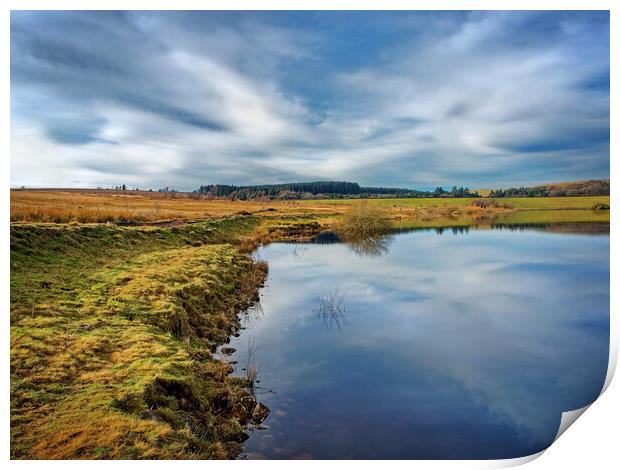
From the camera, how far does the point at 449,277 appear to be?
14.6 metres

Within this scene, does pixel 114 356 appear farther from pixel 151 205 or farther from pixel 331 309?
pixel 151 205

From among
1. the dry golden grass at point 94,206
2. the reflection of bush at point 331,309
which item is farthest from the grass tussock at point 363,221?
the reflection of bush at point 331,309

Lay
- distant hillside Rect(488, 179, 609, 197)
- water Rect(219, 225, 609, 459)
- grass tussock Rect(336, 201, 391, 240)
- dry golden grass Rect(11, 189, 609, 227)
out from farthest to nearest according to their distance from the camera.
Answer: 1. grass tussock Rect(336, 201, 391, 240)
2. dry golden grass Rect(11, 189, 609, 227)
3. distant hillside Rect(488, 179, 609, 197)
4. water Rect(219, 225, 609, 459)

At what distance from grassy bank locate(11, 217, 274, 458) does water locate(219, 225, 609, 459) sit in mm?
696

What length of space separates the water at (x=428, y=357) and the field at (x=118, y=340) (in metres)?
0.65

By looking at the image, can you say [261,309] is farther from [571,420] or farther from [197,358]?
[571,420]

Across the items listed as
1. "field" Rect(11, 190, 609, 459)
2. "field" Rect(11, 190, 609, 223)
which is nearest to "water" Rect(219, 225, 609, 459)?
"field" Rect(11, 190, 609, 459)

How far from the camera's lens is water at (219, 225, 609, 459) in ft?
16.3

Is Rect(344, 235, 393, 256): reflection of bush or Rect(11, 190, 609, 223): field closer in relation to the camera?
Rect(11, 190, 609, 223): field

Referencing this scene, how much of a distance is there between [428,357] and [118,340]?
5270 millimetres

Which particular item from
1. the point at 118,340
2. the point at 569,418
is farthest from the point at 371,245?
the point at 118,340

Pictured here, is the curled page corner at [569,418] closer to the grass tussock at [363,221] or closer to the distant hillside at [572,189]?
the distant hillside at [572,189]

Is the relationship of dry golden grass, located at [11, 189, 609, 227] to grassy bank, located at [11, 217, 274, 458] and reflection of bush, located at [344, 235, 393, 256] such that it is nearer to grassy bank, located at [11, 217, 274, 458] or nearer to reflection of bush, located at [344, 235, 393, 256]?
grassy bank, located at [11, 217, 274, 458]

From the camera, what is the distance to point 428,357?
7.35 metres
